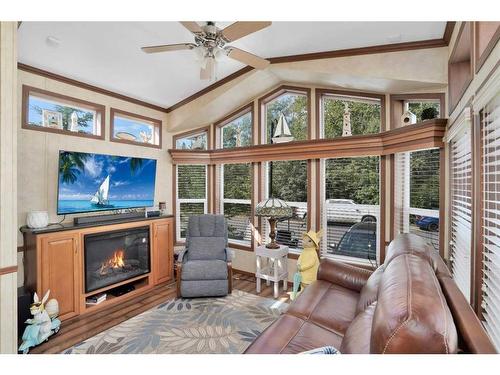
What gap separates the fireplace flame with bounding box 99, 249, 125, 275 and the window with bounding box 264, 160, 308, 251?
210 centimetres

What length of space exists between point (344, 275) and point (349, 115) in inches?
81.6

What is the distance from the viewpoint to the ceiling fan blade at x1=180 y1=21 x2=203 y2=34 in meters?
1.64

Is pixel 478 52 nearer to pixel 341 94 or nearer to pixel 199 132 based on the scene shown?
pixel 341 94

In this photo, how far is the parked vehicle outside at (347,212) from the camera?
324 cm

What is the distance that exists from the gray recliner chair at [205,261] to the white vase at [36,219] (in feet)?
5.03

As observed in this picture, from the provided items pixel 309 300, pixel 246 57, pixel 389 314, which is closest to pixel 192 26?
pixel 246 57

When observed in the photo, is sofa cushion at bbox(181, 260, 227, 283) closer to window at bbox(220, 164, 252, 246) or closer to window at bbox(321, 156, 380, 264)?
window at bbox(220, 164, 252, 246)

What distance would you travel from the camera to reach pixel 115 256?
10.7 feet

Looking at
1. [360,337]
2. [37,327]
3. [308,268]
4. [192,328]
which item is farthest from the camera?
[308,268]

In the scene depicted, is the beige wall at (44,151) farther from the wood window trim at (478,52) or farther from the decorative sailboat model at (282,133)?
the wood window trim at (478,52)

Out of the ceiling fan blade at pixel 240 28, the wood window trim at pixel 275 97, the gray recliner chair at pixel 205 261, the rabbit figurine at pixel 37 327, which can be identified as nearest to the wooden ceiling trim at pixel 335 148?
the wood window trim at pixel 275 97

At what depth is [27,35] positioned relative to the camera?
7.75ft
